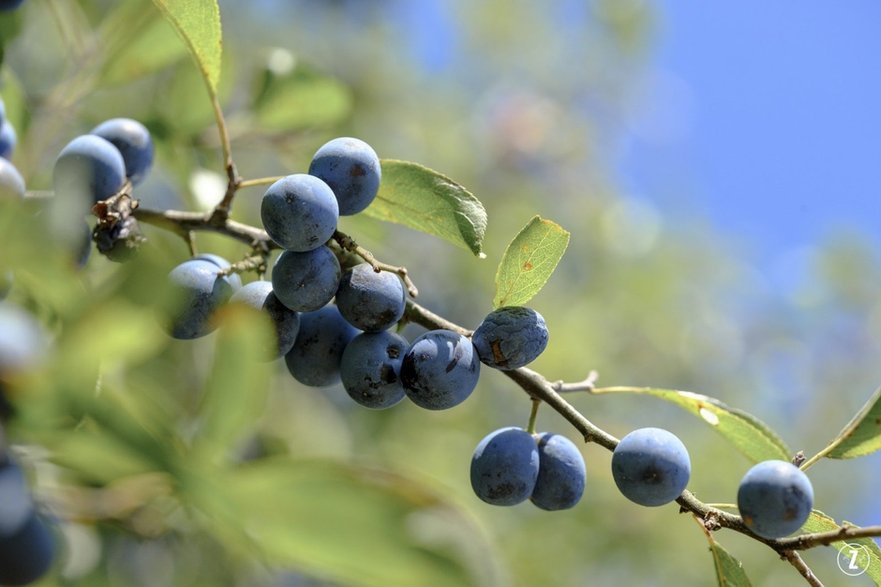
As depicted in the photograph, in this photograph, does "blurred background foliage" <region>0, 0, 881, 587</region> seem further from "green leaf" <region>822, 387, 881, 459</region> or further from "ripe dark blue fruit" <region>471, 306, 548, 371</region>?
"green leaf" <region>822, 387, 881, 459</region>

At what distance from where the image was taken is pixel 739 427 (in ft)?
3.99

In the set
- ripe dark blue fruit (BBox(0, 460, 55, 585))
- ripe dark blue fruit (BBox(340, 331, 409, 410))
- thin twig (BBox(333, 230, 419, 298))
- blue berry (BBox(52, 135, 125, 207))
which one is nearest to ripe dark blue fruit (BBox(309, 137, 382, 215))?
thin twig (BBox(333, 230, 419, 298))

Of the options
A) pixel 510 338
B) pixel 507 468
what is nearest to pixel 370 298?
pixel 510 338

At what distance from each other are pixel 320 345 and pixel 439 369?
204 millimetres

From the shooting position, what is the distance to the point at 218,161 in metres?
1.98

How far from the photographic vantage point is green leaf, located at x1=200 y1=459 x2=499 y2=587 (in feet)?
1.85

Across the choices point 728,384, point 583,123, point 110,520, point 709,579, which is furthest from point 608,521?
point 583,123

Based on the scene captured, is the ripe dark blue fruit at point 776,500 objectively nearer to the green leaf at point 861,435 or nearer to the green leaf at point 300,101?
the green leaf at point 861,435

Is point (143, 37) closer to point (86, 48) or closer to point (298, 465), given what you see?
A: point (86, 48)

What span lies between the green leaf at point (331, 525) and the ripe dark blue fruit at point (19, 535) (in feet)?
0.77

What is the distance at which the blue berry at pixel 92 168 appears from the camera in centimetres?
123

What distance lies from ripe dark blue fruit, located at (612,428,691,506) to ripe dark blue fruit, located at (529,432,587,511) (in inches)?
4.5

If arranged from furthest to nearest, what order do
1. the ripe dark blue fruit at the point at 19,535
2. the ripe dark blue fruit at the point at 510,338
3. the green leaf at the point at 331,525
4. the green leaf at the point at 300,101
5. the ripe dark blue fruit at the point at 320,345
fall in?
the green leaf at the point at 300,101 < the ripe dark blue fruit at the point at 320,345 < the ripe dark blue fruit at the point at 510,338 < the ripe dark blue fruit at the point at 19,535 < the green leaf at the point at 331,525

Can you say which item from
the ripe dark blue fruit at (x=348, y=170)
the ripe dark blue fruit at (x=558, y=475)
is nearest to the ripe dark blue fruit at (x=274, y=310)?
the ripe dark blue fruit at (x=348, y=170)
